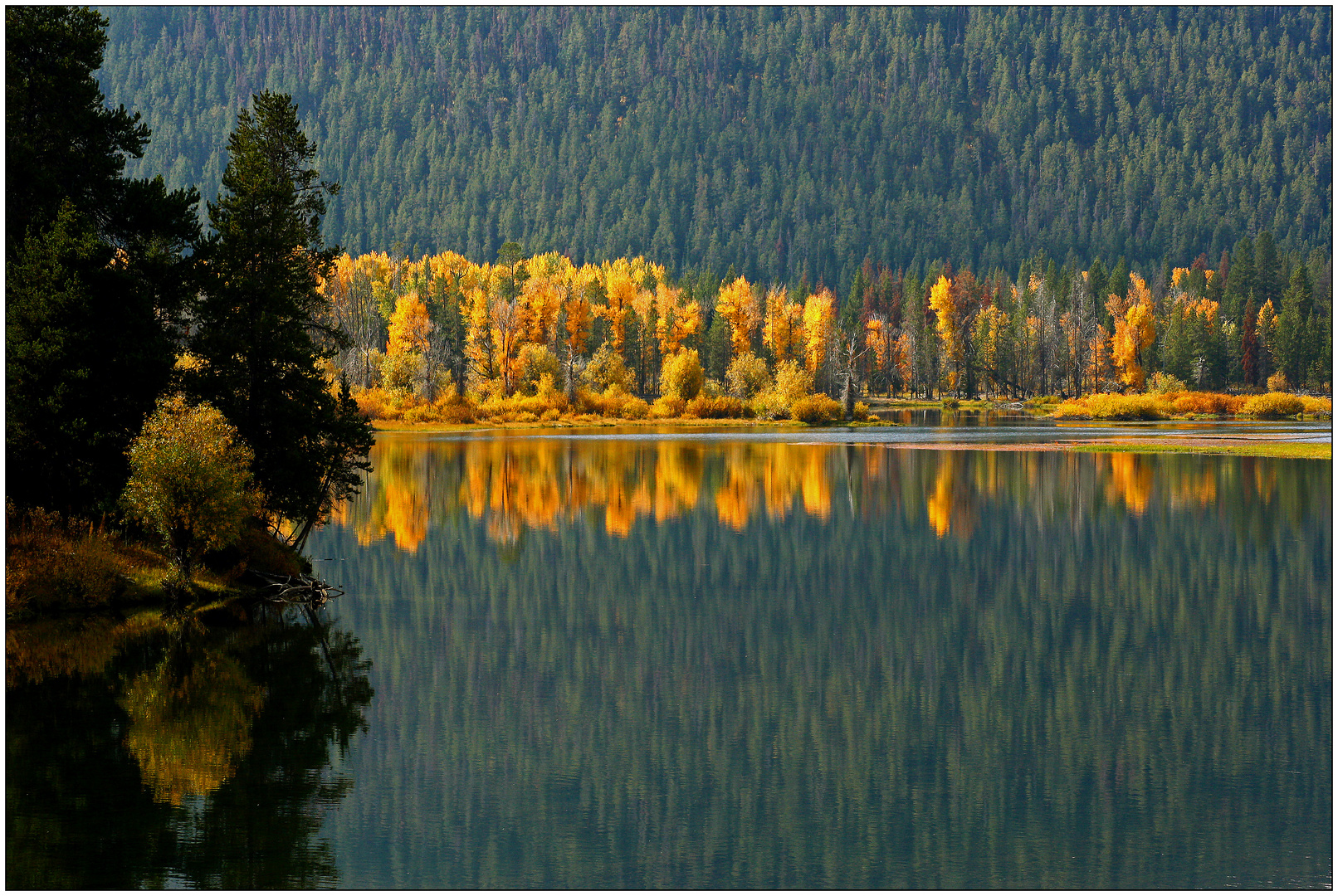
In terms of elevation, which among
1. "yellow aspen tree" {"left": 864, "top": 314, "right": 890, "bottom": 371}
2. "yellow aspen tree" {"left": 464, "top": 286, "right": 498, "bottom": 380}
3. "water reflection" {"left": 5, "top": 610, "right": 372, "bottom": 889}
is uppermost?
"yellow aspen tree" {"left": 864, "top": 314, "right": 890, "bottom": 371}

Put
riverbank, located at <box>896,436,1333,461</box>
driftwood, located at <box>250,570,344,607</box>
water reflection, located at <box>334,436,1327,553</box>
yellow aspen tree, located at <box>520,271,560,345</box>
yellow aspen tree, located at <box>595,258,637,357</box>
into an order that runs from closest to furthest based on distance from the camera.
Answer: driftwood, located at <box>250,570,344,607</box> → water reflection, located at <box>334,436,1327,553</box> → riverbank, located at <box>896,436,1333,461</box> → yellow aspen tree, located at <box>520,271,560,345</box> → yellow aspen tree, located at <box>595,258,637,357</box>

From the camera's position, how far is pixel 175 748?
1981cm

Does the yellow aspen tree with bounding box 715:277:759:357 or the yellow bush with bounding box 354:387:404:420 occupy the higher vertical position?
the yellow aspen tree with bounding box 715:277:759:357

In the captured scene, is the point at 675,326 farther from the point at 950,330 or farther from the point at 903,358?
the point at 903,358

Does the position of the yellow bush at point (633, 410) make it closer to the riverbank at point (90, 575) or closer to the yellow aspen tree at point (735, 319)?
the yellow aspen tree at point (735, 319)

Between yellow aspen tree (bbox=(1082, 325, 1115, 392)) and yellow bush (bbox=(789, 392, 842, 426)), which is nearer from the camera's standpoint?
yellow bush (bbox=(789, 392, 842, 426))

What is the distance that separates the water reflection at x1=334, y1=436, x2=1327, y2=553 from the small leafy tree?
1129 centimetres

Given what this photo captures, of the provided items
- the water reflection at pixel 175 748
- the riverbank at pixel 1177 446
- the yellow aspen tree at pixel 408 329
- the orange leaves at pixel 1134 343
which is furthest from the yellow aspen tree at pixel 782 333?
the water reflection at pixel 175 748

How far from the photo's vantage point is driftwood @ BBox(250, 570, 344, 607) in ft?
104

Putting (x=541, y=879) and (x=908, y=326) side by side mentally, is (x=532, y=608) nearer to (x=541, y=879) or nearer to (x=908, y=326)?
(x=541, y=879)

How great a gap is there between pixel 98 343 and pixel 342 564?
1016cm

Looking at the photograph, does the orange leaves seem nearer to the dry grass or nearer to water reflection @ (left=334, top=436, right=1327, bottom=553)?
water reflection @ (left=334, top=436, right=1327, bottom=553)

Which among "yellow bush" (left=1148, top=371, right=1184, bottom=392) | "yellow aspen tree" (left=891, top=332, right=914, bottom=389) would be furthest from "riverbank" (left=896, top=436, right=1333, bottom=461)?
"yellow aspen tree" (left=891, top=332, right=914, bottom=389)

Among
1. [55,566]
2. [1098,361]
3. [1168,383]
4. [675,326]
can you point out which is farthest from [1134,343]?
[55,566]
